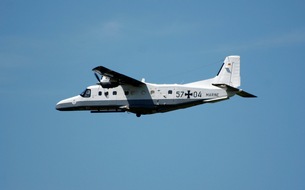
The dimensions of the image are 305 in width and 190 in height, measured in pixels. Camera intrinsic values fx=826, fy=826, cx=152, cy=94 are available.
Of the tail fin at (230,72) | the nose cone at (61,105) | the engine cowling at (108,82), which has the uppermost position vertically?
the tail fin at (230,72)

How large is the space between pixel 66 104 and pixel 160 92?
7962 millimetres

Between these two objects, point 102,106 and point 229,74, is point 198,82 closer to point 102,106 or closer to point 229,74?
point 229,74

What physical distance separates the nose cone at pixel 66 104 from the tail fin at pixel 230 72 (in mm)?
10888

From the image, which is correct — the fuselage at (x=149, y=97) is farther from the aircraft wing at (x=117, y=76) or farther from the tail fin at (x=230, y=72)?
the tail fin at (x=230, y=72)

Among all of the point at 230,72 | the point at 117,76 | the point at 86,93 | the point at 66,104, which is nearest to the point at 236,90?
the point at 230,72

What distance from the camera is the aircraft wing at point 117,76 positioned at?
2249 inches

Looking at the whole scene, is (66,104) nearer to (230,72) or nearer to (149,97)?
(149,97)

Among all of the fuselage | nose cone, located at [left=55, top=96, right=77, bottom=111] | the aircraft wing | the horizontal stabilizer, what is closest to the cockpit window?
the fuselage

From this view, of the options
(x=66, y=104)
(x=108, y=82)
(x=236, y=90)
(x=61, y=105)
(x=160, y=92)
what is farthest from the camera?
(x=61, y=105)

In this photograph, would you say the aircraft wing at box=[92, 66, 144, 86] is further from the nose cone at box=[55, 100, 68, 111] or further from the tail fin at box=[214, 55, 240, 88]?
the tail fin at box=[214, 55, 240, 88]

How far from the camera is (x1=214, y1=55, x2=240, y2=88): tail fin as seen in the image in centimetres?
5784

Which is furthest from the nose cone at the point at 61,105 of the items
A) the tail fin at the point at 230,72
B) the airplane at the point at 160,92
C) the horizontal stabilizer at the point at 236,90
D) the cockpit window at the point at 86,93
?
the horizontal stabilizer at the point at 236,90

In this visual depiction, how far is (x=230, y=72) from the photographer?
5809 cm

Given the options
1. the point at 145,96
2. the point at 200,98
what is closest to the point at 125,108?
A: the point at 145,96
